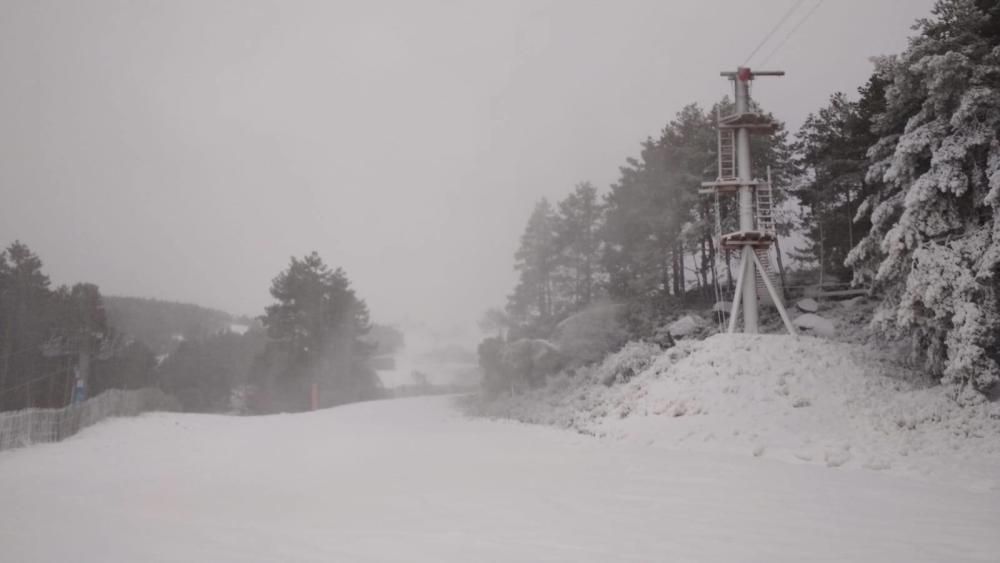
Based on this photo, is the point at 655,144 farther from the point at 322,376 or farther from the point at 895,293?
the point at 322,376

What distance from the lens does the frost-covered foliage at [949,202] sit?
41.2ft

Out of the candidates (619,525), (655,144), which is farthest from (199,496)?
(655,144)

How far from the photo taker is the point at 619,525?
6480 mm

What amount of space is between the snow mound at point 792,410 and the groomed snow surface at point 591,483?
7cm

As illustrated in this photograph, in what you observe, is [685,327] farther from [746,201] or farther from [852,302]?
[852,302]

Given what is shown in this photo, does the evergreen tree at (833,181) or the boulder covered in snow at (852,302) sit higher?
the evergreen tree at (833,181)

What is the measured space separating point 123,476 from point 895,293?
19093 millimetres

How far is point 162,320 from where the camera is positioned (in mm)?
62312

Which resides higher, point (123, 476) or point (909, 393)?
point (909, 393)

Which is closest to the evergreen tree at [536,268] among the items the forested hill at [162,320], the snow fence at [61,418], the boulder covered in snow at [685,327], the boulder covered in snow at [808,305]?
the boulder covered in snow at [685,327]

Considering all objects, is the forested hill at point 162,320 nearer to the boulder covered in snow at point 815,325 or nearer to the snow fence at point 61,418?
the snow fence at point 61,418

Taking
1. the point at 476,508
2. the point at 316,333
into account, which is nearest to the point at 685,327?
the point at 476,508

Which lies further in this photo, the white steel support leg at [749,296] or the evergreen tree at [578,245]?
the evergreen tree at [578,245]

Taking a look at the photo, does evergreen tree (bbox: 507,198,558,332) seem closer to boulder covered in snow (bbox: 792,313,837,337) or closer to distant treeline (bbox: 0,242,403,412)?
distant treeline (bbox: 0,242,403,412)
